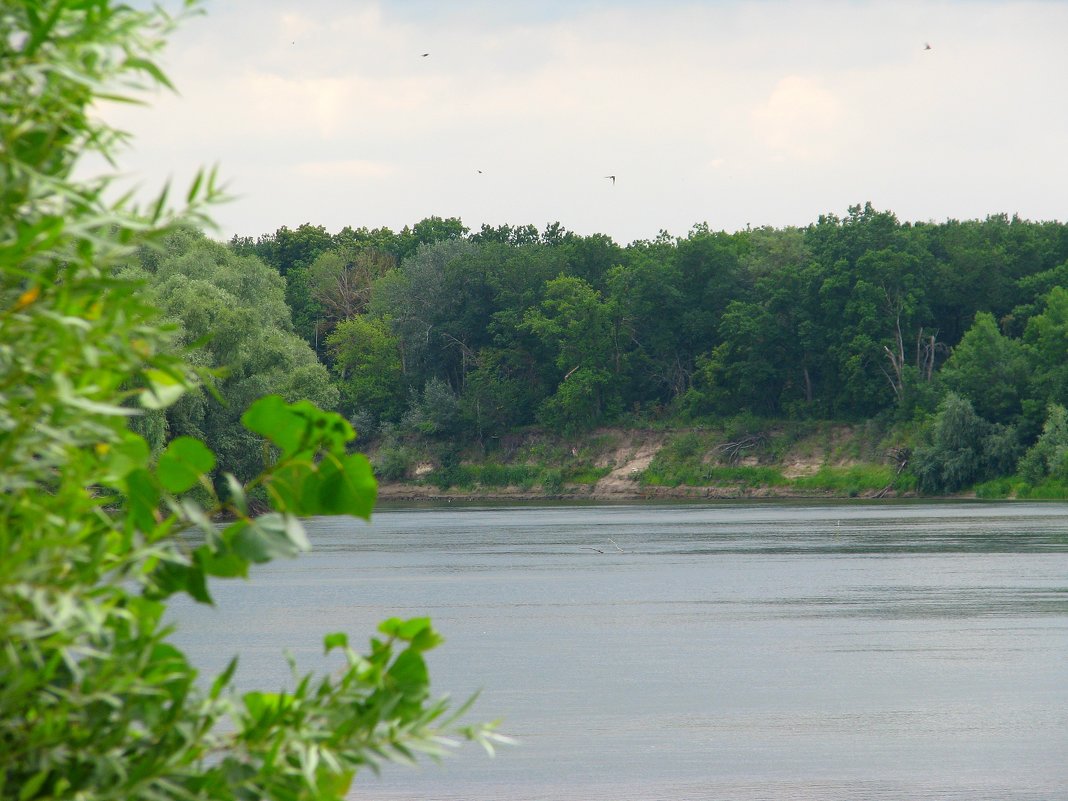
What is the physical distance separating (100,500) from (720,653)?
2119cm

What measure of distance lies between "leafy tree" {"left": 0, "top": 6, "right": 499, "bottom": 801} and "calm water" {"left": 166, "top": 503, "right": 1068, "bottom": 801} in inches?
285

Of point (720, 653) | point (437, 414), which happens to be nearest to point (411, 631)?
point (720, 653)

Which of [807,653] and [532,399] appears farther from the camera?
[532,399]

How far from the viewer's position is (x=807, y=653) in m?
22.5

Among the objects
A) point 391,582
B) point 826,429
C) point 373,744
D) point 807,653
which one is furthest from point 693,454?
point 373,744

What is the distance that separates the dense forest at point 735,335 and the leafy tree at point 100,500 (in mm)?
69509

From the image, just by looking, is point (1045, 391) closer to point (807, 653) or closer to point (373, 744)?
point (807, 653)

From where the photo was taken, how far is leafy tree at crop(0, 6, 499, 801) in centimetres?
213

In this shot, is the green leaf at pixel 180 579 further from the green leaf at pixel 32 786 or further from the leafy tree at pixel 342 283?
the leafy tree at pixel 342 283

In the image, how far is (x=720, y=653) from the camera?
22.9 m

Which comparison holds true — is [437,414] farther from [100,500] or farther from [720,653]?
[100,500]

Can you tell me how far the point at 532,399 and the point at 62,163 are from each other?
96333 mm

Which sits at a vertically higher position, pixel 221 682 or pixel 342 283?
pixel 342 283

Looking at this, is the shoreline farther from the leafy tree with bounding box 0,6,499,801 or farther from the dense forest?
the leafy tree with bounding box 0,6,499,801
